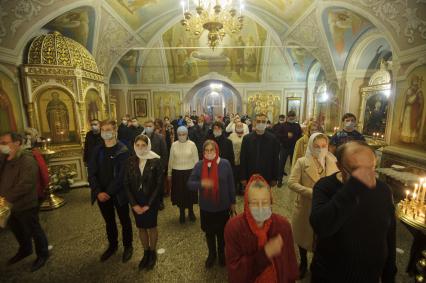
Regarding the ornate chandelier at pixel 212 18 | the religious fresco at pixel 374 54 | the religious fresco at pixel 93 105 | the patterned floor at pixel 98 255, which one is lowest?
the patterned floor at pixel 98 255

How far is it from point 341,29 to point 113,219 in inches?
366

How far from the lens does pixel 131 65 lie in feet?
44.0

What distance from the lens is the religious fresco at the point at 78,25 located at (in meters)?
6.59

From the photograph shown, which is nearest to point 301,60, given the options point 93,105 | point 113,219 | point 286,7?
point 286,7

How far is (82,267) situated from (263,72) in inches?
555

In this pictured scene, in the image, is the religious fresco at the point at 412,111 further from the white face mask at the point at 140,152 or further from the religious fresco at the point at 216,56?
the religious fresco at the point at 216,56

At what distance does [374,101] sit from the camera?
27.7ft

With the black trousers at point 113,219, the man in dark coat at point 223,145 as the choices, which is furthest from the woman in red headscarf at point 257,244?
the man in dark coat at point 223,145

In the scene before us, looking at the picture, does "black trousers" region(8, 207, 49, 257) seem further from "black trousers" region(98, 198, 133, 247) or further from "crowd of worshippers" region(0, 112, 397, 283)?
"black trousers" region(98, 198, 133, 247)

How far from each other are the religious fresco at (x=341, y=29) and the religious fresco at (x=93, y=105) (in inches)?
327

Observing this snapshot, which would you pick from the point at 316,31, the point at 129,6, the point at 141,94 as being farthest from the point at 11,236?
the point at 141,94

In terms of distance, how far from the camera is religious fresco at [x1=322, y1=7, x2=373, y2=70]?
7176 mm

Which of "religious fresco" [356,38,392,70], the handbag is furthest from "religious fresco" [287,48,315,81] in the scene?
the handbag

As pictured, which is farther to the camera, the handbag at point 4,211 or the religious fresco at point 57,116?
the religious fresco at point 57,116
